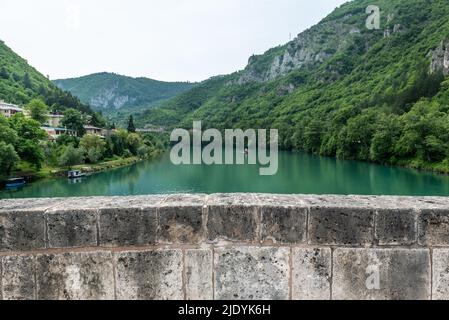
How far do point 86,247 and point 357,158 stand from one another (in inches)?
2872

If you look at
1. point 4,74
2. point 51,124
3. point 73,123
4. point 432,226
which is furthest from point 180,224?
point 4,74

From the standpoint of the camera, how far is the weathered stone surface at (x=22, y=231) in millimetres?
2762

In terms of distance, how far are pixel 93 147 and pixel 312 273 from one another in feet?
246

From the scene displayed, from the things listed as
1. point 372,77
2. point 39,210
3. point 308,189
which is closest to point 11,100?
point 308,189

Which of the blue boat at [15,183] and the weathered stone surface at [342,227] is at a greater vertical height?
the weathered stone surface at [342,227]

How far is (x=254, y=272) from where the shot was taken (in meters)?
2.78

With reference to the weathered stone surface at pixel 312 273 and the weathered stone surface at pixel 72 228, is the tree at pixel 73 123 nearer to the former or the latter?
the weathered stone surface at pixel 72 228

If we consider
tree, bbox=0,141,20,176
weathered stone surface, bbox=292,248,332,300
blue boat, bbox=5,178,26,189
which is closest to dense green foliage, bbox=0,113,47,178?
tree, bbox=0,141,20,176

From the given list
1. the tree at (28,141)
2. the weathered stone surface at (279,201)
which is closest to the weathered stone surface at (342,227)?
the weathered stone surface at (279,201)

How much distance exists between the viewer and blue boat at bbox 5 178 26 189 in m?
46.3

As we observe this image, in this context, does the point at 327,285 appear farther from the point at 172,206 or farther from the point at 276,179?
the point at 276,179

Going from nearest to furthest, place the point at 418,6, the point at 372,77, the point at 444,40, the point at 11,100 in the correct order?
the point at 444,40
the point at 11,100
the point at 372,77
the point at 418,6

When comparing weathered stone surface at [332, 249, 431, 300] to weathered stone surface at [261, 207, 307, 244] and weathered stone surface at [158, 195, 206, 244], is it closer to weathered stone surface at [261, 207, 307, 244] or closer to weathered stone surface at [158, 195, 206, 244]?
weathered stone surface at [261, 207, 307, 244]
